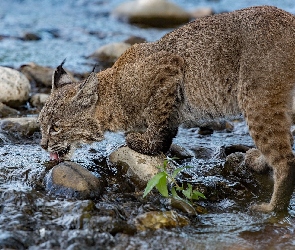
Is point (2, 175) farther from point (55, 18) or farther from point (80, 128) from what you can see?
point (55, 18)

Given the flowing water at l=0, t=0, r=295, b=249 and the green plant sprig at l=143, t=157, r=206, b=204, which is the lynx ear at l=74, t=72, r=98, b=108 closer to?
the flowing water at l=0, t=0, r=295, b=249

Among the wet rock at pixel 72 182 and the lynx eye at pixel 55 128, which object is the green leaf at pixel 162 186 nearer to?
the wet rock at pixel 72 182

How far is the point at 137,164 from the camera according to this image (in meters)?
6.75

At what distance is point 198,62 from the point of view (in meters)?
6.78

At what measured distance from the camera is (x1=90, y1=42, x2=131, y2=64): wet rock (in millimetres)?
12461

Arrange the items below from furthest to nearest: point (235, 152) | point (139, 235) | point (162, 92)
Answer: point (235, 152)
point (162, 92)
point (139, 235)

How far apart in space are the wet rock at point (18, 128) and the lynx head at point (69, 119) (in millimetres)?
1136

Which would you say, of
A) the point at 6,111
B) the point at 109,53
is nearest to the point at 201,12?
the point at 109,53

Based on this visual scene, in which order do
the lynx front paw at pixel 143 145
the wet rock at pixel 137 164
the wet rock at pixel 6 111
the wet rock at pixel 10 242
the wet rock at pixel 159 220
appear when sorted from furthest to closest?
the wet rock at pixel 6 111 < the lynx front paw at pixel 143 145 < the wet rock at pixel 137 164 < the wet rock at pixel 159 220 < the wet rock at pixel 10 242

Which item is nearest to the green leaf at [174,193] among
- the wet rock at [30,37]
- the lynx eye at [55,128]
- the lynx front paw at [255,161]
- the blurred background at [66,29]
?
the lynx front paw at [255,161]

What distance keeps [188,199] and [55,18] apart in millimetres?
12091

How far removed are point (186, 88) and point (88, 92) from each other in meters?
1.12

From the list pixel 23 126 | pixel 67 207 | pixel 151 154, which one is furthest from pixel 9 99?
pixel 67 207

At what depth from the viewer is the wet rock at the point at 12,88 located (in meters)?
9.21
